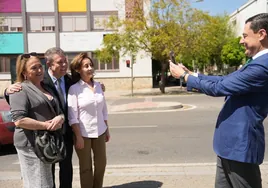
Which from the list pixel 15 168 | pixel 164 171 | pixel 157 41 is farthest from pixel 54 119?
pixel 157 41

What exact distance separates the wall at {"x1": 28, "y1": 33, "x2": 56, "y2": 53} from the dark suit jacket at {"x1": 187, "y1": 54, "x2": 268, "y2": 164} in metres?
28.2

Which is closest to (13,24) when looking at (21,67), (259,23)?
(21,67)

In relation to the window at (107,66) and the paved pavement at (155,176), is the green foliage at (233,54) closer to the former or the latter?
the window at (107,66)

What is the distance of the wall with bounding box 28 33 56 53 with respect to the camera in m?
28.7

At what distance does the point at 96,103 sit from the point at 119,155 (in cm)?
279

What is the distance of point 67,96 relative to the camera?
344 cm

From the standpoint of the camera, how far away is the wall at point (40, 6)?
93.8 ft

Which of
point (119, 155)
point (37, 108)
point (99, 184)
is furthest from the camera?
point (119, 155)

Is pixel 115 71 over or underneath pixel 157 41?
underneath

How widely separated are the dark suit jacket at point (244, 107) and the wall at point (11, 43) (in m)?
28.9

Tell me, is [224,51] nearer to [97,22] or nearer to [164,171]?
[97,22]

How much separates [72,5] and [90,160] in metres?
27.5

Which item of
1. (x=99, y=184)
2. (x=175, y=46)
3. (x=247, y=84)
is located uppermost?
(x=175, y=46)

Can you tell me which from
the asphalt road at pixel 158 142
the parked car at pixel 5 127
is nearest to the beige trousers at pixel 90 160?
the asphalt road at pixel 158 142
